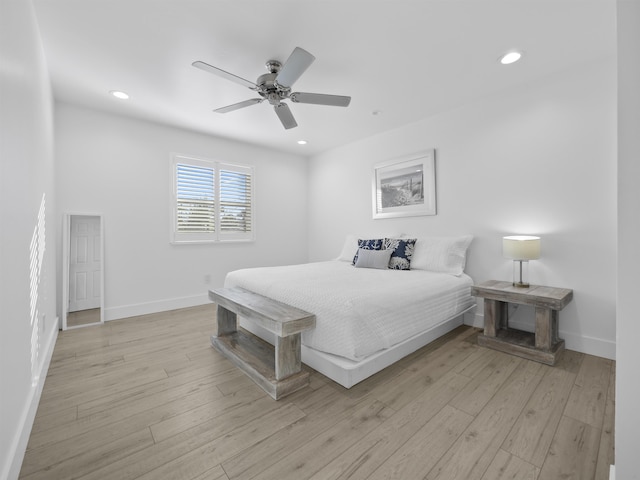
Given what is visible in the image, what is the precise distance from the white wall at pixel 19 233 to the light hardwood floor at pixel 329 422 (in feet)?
0.68

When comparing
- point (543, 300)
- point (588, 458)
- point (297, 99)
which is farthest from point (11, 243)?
point (543, 300)

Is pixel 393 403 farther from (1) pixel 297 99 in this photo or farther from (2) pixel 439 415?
(1) pixel 297 99

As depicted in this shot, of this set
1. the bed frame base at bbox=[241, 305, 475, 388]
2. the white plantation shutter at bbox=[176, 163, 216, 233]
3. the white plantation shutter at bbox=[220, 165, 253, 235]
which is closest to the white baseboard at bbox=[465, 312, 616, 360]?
the bed frame base at bbox=[241, 305, 475, 388]

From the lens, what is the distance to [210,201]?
443cm

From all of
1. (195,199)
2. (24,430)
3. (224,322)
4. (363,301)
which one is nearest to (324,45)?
(363,301)

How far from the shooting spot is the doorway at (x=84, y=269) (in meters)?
3.38

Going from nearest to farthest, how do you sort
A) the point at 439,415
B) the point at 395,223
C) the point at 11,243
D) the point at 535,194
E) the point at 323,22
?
the point at 11,243 < the point at 439,415 < the point at 323,22 < the point at 535,194 < the point at 395,223

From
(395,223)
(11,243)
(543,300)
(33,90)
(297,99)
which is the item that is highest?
(297,99)

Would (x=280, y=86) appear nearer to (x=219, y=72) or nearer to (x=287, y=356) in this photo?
(x=219, y=72)

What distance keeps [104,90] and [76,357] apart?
2.67 meters

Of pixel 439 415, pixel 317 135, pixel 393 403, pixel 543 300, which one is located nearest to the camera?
pixel 439 415

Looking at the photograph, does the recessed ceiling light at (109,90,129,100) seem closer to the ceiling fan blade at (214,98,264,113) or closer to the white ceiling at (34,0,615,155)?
the white ceiling at (34,0,615,155)

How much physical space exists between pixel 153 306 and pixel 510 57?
15.9 feet

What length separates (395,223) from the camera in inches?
162
